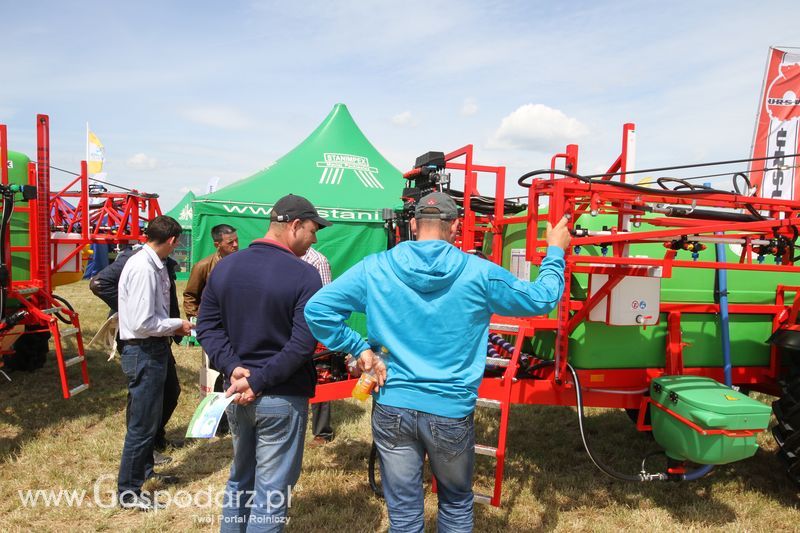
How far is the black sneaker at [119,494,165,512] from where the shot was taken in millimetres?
3451

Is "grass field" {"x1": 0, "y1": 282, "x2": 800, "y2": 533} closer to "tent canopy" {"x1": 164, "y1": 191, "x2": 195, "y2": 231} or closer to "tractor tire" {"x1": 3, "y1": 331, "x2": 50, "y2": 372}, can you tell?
"tractor tire" {"x1": 3, "y1": 331, "x2": 50, "y2": 372}

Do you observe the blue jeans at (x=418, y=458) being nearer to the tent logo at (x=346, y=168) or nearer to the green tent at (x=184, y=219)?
the tent logo at (x=346, y=168)

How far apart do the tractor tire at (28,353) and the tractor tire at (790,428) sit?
24.7ft

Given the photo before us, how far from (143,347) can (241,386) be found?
1.48 m

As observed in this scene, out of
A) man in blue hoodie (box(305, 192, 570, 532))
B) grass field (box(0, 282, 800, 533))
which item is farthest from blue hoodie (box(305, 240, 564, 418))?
grass field (box(0, 282, 800, 533))

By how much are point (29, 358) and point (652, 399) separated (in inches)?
273

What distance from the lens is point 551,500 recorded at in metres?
3.69

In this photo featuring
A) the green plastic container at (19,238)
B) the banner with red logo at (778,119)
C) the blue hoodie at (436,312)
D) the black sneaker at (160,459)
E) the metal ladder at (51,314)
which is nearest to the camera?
the blue hoodie at (436,312)

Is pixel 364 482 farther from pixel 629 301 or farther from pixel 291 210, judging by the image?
pixel 291 210

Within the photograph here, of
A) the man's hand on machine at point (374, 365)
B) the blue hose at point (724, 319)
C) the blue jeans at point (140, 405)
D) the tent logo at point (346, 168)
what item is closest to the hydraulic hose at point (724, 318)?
the blue hose at point (724, 319)

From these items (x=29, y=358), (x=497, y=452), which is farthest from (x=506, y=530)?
(x=29, y=358)

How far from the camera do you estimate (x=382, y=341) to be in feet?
7.04

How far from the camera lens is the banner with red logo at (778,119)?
26.6ft

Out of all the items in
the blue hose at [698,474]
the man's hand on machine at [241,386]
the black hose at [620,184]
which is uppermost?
the black hose at [620,184]
